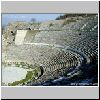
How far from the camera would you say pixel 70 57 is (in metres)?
6.34

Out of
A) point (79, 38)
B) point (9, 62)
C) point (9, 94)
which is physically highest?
point (79, 38)

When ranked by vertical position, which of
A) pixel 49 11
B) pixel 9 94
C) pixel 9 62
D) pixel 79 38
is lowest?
pixel 9 94

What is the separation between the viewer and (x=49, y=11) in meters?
5.96

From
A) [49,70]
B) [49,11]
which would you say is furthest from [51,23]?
[49,70]

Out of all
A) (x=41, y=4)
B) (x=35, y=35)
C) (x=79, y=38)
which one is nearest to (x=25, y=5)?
(x=41, y=4)

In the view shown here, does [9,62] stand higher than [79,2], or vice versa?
[79,2]

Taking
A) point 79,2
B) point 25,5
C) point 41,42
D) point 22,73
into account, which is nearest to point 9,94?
point 22,73

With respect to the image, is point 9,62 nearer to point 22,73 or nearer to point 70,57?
point 22,73

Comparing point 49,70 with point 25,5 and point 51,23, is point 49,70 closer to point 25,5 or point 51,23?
point 51,23

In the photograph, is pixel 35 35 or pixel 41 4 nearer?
pixel 41 4

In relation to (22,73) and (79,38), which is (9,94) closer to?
(22,73)

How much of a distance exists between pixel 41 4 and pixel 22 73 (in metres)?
1.19

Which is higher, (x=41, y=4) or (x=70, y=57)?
(x=41, y=4)

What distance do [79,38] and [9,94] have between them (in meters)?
1.48
